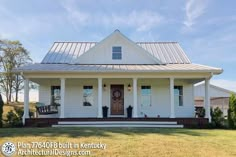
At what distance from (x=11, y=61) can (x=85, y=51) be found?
1799 centimetres

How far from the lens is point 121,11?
54.3 ft

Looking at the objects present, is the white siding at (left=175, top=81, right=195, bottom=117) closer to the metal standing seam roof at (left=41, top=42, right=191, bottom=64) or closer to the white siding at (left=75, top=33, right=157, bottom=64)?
Result: the metal standing seam roof at (left=41, top=42, right=191, bottom=64)

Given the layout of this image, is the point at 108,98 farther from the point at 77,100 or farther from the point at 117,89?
the point at 77,100

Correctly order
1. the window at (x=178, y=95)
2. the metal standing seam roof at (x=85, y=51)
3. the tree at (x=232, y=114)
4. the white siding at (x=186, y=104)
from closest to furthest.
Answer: the tree at (x=232, y=114) → the white siding at (x=186, y=104) → the window at (x=178, y=95) → the metal standing seam roof at (x=85, y=51)

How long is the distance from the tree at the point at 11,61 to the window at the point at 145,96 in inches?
803

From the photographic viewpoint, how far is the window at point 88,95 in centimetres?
1673

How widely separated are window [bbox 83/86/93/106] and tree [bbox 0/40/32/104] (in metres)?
18.3

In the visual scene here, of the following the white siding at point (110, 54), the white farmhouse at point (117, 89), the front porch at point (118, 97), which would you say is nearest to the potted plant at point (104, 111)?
the white farmhouse at point (117, 89)

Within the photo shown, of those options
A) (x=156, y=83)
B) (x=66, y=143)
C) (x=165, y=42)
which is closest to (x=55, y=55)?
(x=156, y=83)

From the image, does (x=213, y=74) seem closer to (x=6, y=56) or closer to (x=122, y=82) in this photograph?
(x=122, y=82)

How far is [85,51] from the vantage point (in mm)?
18000

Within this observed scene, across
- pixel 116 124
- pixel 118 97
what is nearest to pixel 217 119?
pixel 116 124

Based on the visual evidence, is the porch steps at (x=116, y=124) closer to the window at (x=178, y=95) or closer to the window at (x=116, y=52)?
the window at (x=178, y=95)

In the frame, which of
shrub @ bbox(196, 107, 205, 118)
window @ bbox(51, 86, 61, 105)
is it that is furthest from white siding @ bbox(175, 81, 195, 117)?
window @ bbox(51, 86, 61, 105)
